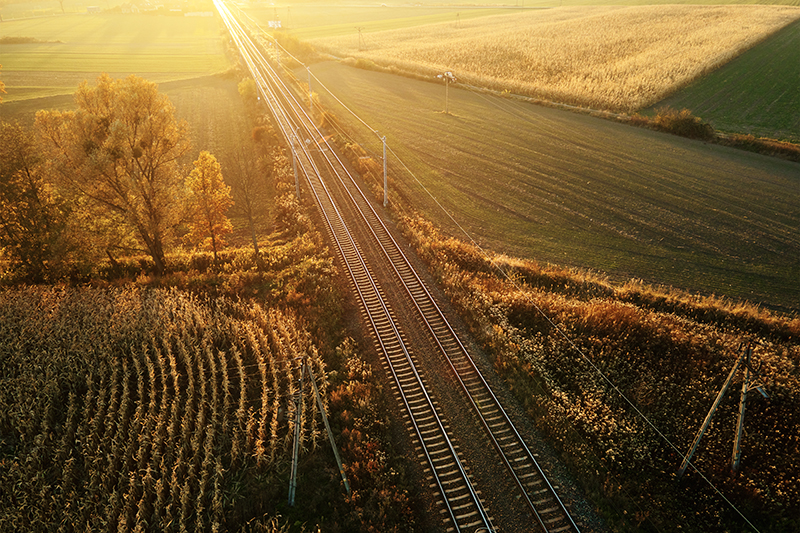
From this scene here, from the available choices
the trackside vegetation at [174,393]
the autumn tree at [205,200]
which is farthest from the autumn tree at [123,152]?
the autumn tree at [205,200]

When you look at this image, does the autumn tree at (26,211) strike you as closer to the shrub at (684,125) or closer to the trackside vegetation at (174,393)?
the trackside vegetation at (174,393)

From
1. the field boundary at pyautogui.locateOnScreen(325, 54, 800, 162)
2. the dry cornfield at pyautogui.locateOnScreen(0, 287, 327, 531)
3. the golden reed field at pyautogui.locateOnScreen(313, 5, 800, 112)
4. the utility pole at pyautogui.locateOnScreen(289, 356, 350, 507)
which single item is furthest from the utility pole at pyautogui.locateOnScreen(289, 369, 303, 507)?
the golden reed field at pyautogui.locateOnScreen(313, 5, 800, 112)

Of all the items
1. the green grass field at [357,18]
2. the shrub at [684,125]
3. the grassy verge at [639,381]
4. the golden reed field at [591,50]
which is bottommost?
the grassy verge at [639,381]

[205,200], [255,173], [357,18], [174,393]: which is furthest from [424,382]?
[357,18]

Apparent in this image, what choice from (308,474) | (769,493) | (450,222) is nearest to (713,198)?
(450,222)

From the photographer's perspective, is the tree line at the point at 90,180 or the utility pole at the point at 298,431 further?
the tree line at the point at 90,180

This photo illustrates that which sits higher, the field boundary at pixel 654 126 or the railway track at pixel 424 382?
the field boundary at pixel 654 126

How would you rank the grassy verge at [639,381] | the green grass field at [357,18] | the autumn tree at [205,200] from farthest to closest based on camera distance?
1. the green grass field at [357,18]
2. the autumn tree at [205,200]
3. the grassy verge at [639,381]

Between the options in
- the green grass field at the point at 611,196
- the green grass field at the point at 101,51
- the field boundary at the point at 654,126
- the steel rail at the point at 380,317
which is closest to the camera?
the steel rail at the point at 380,317
